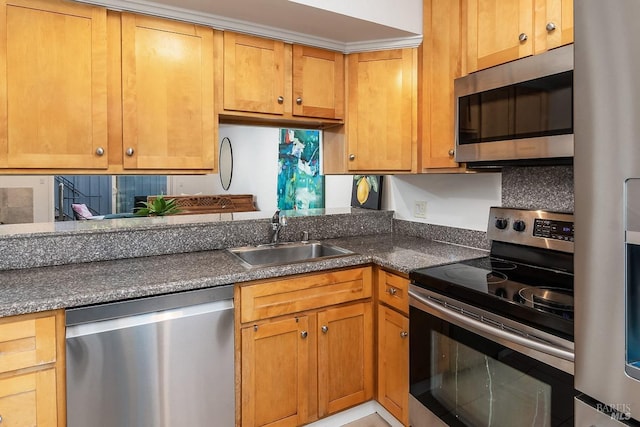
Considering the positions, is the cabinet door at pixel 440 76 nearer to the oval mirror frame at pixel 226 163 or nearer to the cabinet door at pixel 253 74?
the cabinet door at pixel 253 74

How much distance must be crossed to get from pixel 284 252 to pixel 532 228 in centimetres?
131

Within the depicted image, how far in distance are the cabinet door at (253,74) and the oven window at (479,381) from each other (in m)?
1.32

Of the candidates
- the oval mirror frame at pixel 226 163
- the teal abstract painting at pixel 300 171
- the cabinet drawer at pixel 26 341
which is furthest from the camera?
the oval mirror frame at pixel 226 163

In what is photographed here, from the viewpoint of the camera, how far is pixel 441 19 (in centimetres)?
201

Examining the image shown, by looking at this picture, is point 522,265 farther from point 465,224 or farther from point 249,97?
point 249,97

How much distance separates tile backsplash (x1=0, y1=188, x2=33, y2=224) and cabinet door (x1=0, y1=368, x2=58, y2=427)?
4434 millimetres

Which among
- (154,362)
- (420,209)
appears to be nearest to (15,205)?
(154,362)

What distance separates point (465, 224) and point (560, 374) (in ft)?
3.96

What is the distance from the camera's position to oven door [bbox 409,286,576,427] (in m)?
1.16

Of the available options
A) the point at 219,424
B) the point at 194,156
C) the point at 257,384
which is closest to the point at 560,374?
the point at 257,384

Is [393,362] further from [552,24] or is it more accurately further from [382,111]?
[552,24]

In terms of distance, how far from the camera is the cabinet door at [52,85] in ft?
5.00

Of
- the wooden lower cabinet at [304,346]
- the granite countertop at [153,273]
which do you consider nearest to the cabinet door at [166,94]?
the granite countertop at [153,273]

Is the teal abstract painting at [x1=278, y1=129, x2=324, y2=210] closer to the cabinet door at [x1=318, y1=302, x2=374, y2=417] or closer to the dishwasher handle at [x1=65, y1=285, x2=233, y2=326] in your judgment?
the cabinet door at [x1=318, y1=302, x2=374, y2=417]
